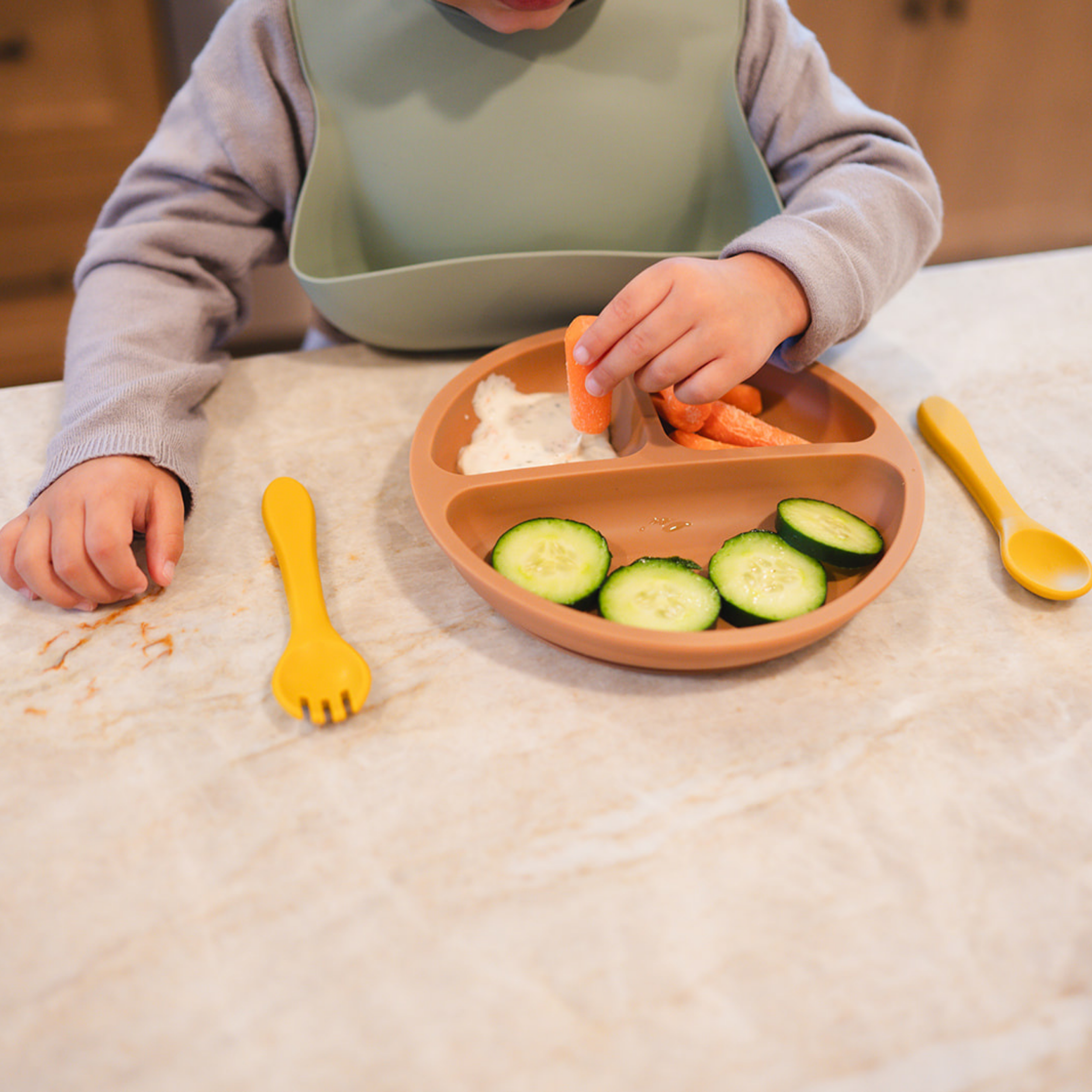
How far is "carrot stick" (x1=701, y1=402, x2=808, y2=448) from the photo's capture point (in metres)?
0.85

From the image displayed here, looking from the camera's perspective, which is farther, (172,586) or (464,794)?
(172,586)

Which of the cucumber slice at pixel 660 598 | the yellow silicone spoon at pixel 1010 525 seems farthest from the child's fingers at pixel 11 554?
the yellow silicone spoon at pixel 1010 525

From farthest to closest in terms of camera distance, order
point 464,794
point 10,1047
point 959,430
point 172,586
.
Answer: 1. point 959,430
2. point 172,586
3. point 464,794
4. point 10,1047

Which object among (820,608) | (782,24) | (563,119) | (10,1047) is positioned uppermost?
(782,24)

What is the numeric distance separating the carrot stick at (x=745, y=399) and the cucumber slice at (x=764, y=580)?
23 centimetres

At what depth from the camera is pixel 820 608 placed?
2.15 ft

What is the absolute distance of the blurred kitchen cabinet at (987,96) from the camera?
2.24 meters

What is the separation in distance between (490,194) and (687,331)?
38 cm

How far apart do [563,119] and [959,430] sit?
56cm

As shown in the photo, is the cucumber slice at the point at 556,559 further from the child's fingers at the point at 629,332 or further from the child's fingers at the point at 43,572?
the child's fingers at the point at 43,572

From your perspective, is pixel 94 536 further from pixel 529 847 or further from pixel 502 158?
pixel 502 158

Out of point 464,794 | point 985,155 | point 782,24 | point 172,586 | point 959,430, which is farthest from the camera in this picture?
point 985,155

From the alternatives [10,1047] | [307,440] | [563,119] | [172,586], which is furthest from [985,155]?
[10,1047]

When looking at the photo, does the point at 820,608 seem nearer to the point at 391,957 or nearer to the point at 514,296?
the point at 391,957
